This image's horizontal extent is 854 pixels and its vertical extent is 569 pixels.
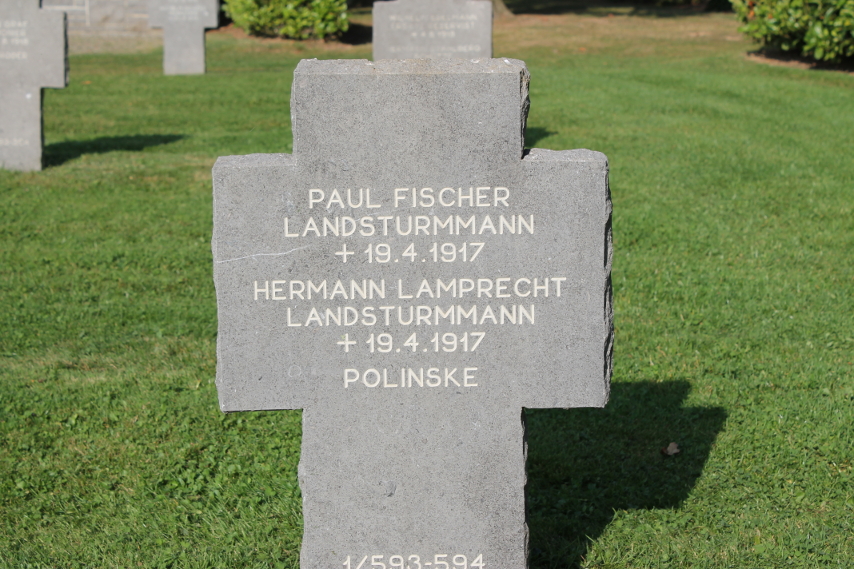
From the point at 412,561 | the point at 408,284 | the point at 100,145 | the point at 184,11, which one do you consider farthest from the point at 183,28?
the point at 412,561

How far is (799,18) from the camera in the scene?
15.6 m

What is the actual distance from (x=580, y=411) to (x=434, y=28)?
313 inches

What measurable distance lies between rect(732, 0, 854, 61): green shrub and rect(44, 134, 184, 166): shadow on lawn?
31.4 feet

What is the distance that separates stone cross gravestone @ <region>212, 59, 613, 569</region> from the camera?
3213mm

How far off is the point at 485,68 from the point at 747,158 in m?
7.91

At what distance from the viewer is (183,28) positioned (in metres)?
18.2

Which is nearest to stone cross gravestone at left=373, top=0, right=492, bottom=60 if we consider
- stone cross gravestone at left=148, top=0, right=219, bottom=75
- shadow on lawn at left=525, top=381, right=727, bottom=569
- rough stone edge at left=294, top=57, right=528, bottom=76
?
stone cross gravestone at left=148, top=0, right=219, bottom=75

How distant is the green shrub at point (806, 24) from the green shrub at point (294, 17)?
28.5 feet

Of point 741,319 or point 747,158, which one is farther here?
point 747,158

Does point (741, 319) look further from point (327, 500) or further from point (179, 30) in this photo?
point (179, 30)

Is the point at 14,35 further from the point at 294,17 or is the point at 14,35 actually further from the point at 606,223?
the point at 294,17

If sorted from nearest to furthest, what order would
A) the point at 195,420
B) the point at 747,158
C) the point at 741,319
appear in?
the point at 195,420 → the point at 741,319 → the point at 747,158

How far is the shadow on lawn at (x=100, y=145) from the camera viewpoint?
37.8 ft

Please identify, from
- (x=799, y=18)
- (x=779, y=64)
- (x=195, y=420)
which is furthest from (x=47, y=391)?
(x=779, y=64)
